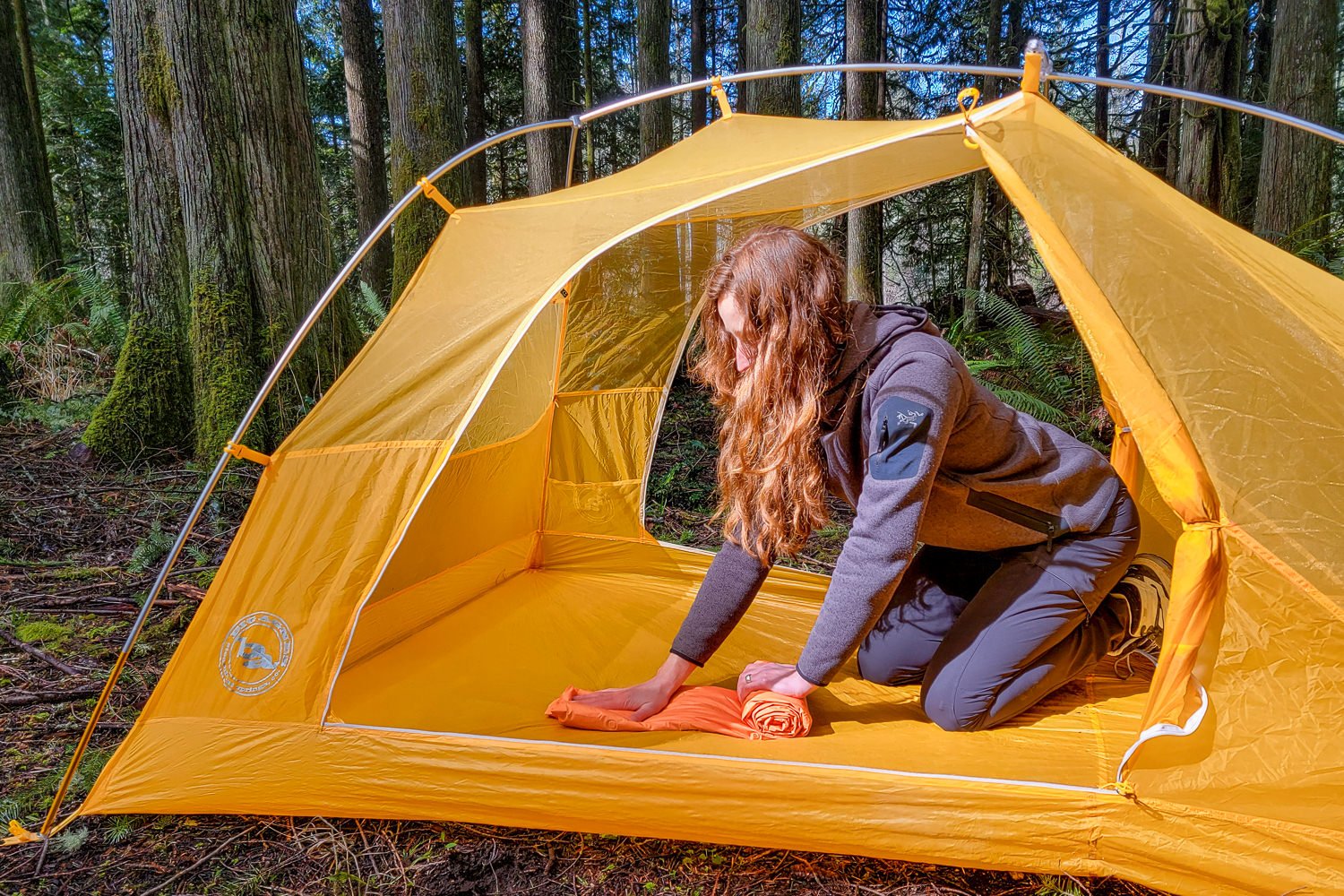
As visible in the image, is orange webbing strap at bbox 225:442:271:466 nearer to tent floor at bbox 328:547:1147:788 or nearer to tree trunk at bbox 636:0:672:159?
tent floor at bbox 328:547:1147:788

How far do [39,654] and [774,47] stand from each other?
4.70 meters

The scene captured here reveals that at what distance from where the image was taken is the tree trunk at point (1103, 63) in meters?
8.08

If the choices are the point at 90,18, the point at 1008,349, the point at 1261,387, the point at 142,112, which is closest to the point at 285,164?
the point at 142,112

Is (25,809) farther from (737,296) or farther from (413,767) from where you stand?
(737,296)

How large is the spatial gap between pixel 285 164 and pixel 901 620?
3310mm

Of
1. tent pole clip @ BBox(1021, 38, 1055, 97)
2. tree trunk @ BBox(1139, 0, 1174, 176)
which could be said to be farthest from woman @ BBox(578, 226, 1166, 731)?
tree trunk @ BBox(1139, 0, 1174, 176)

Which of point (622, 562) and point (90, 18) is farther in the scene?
point (90, 18)

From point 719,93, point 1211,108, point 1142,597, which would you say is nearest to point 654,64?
point 1211,108

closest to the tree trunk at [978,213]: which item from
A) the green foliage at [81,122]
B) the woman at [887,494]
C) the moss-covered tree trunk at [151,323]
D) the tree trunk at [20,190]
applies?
the woman at [887,494]

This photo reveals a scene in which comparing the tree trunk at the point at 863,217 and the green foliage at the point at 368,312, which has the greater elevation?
the tree trunk at the point at 863,217

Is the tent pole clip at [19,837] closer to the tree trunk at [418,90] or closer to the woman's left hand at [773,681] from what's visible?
the woman's left hand at [773,681]

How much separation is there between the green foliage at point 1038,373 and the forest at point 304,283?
2 centimetres

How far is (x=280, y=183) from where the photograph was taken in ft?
12.3

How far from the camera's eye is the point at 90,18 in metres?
8.97
